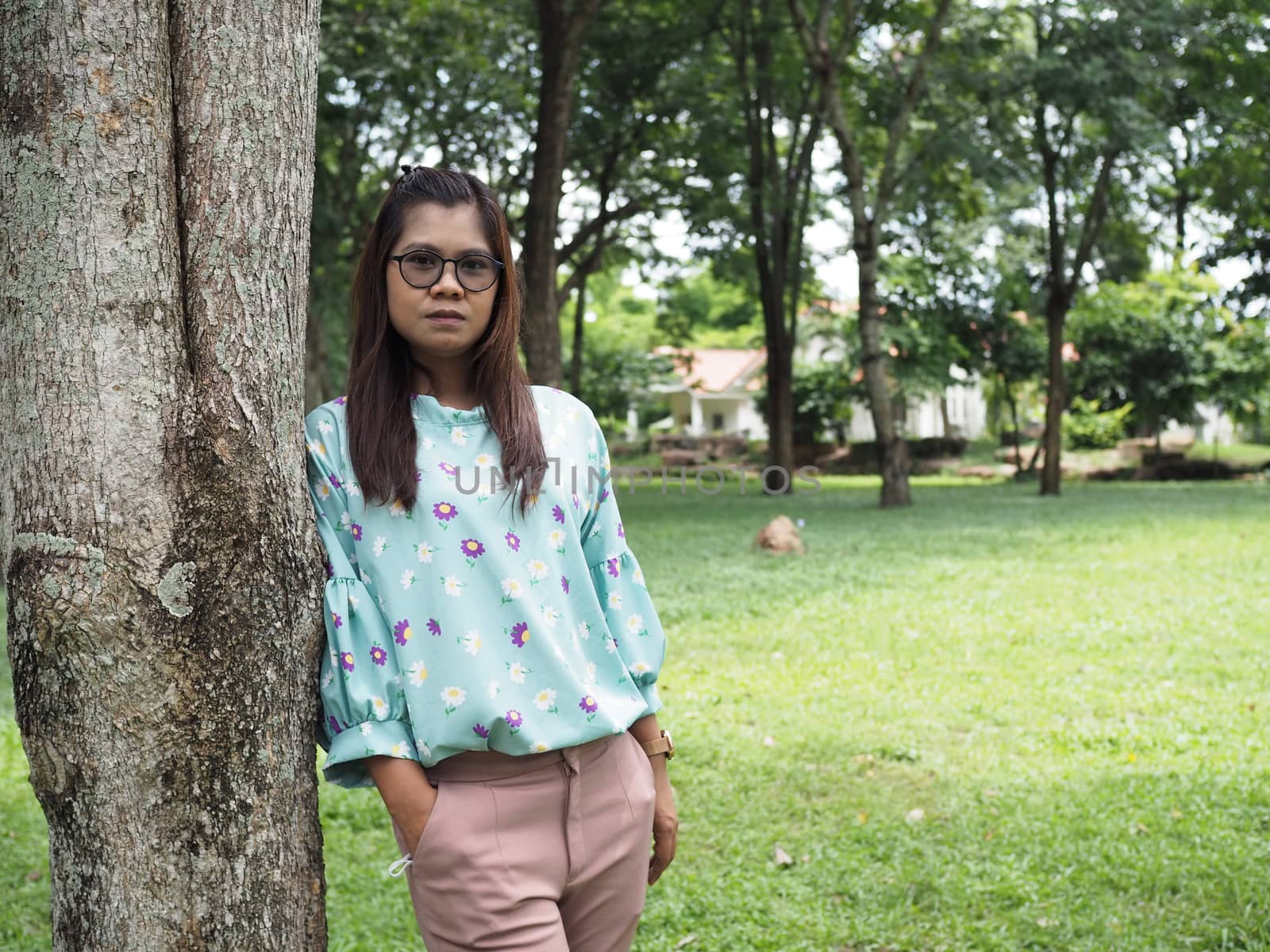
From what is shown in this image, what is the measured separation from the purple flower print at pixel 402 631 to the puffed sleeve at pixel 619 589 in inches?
15.1

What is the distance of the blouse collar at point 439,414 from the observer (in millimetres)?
1981

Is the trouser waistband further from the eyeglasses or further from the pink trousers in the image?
the eyeglasses

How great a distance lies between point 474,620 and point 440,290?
1.82 ft

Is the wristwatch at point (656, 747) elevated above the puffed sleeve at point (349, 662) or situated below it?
below

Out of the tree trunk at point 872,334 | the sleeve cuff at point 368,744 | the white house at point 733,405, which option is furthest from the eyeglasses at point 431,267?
the white house at point 733,405

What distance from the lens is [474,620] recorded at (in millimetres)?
1841

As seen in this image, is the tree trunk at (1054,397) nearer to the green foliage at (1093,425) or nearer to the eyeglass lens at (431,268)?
the green foliage at (1093,425)

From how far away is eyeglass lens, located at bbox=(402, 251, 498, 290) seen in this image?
76.9 inches

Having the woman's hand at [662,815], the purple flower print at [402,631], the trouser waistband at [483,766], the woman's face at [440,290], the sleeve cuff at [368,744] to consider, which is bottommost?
the woman's hand at [662,815]

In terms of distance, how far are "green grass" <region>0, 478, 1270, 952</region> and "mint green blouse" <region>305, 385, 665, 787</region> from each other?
1734 millimetres

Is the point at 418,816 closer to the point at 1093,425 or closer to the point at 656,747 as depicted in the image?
the point at 656,747

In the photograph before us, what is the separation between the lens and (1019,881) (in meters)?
3.58

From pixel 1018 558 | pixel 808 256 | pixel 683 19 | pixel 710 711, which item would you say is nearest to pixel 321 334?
pixel 683 19

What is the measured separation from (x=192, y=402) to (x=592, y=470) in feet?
2.33
